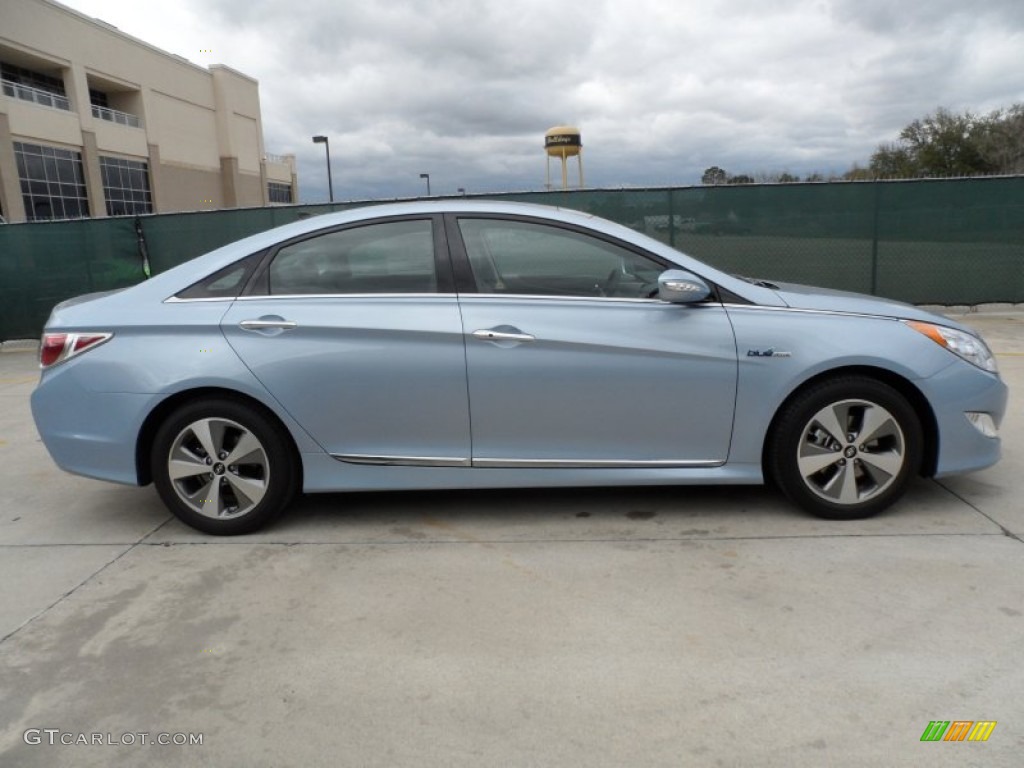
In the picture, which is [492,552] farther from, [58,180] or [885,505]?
[58,180]

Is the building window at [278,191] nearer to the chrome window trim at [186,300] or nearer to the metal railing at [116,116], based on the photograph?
the metal railing at [116,116]

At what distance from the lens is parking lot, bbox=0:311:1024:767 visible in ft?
7.65

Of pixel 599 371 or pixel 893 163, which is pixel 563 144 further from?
pixel 893 163

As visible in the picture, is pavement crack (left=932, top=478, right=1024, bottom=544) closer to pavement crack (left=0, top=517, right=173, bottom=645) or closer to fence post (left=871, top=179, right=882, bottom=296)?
pavement crack (left=0, top=517, right=173, bottom=645)

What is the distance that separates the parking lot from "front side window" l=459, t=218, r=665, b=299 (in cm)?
120

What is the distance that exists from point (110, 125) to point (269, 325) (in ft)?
174

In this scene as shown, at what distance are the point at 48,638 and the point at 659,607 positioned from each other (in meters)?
2.41

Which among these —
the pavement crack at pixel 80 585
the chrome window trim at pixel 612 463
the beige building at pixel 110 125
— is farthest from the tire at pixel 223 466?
the beige building at pixel 110 125

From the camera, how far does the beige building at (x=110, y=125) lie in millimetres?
40938

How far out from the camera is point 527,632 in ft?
9.54

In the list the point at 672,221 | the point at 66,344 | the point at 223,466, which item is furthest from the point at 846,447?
the point at 672,221

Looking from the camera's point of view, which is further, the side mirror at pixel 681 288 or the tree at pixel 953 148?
the tree at pixel 953 148

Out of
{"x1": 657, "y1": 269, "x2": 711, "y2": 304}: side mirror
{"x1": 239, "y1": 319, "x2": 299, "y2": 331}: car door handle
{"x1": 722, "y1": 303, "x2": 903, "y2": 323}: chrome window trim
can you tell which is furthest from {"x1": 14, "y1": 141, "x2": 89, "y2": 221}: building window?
{"x1": 722, "y1": 303, "x2": 903, "y2": 323}: chrome window trim

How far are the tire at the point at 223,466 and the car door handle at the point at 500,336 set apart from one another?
3.67ft
